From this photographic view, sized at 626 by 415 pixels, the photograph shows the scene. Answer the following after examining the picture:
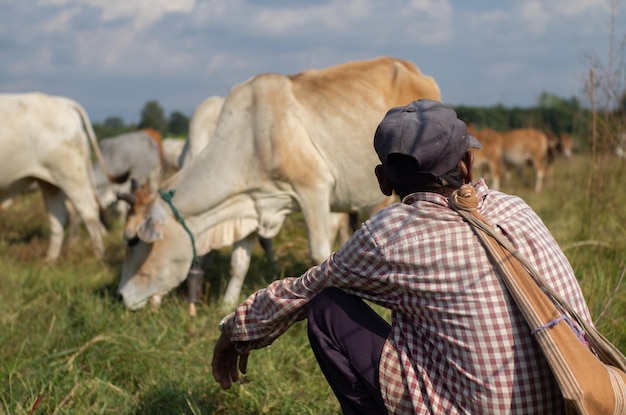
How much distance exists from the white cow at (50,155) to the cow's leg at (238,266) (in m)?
2.75

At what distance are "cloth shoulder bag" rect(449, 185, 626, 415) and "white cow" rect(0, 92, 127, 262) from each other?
258 inches

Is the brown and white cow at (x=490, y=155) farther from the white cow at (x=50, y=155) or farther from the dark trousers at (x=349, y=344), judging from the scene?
the dark trousers at (x=349, y=344)

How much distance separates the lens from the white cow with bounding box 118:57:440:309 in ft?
18.4

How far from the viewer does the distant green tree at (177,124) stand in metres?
27.3

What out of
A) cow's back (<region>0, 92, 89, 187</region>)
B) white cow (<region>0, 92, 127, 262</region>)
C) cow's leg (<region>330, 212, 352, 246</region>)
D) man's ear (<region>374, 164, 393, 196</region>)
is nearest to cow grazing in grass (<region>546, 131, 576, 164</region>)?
cow's leg (<region>330, 212, 352, 246</region>)

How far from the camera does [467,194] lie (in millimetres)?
2332

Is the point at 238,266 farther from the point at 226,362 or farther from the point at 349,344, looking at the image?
the point at 349,344

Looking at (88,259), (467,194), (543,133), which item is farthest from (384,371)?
(543,133)

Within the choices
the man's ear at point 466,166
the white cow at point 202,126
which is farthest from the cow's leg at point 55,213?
the man's ear at point 466,166

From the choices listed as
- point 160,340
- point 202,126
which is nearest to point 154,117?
point 202,126

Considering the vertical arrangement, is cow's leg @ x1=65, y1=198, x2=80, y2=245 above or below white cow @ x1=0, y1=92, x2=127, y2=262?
below

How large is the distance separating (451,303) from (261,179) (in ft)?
11.2

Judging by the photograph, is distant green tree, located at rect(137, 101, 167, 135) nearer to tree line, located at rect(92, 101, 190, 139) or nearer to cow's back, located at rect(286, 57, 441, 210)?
tree line, located at rect(92, 101, 190, 139)

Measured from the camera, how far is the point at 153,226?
5512 millimetres
